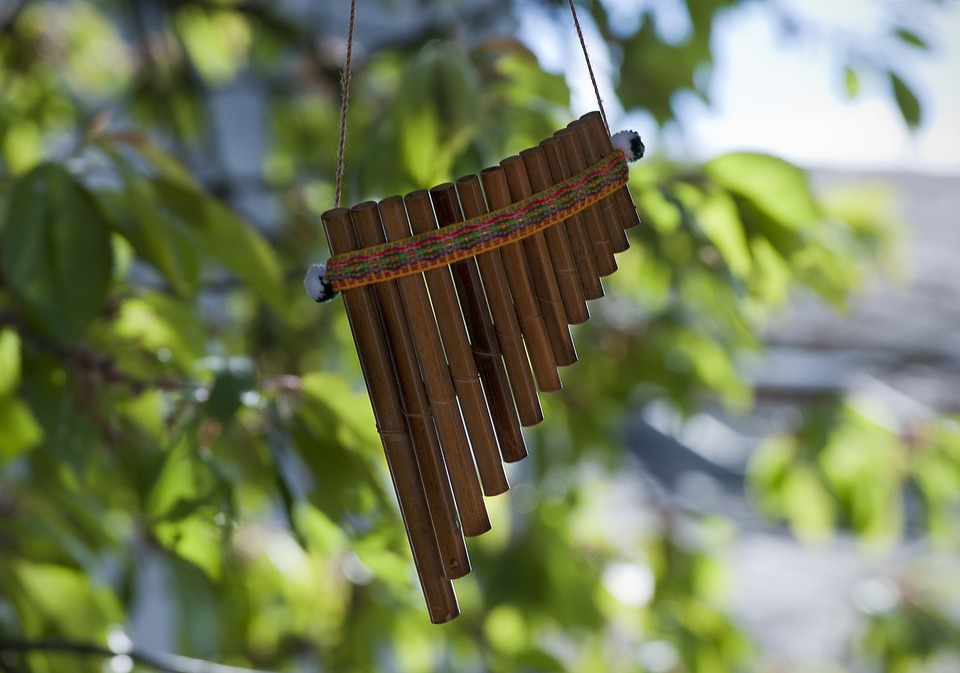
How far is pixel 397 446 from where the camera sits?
2.27 feet

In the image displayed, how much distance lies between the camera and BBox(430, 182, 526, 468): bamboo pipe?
702mm

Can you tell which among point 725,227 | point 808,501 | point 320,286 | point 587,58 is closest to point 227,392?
point 320,286

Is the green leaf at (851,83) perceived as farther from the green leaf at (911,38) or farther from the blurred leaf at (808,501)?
the blurred leaf at (808,501)

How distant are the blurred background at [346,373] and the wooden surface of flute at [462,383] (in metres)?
0.19

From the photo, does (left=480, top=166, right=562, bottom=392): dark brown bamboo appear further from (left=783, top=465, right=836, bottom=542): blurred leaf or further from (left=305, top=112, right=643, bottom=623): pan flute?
(left=783, top=465, right=836, bottom=542): blurred leaf

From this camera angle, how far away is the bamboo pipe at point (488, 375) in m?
0.70

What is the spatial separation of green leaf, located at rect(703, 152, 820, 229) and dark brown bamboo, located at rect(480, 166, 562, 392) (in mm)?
371

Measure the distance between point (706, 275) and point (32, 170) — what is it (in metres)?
0.73

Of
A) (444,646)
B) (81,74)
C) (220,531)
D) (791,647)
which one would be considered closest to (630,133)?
(220,531)

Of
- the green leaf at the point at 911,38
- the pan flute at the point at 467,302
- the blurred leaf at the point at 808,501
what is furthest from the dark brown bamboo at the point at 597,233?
the blurred leaf at the point at 808,501

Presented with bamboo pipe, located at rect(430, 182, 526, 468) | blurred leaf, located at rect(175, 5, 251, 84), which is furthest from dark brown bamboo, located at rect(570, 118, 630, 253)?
blurred leaf, located at rect(175, 5, 251, 84)

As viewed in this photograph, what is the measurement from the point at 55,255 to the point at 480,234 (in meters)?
0.39

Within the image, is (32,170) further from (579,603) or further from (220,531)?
(579,603)

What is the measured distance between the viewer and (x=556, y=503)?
1871mm
